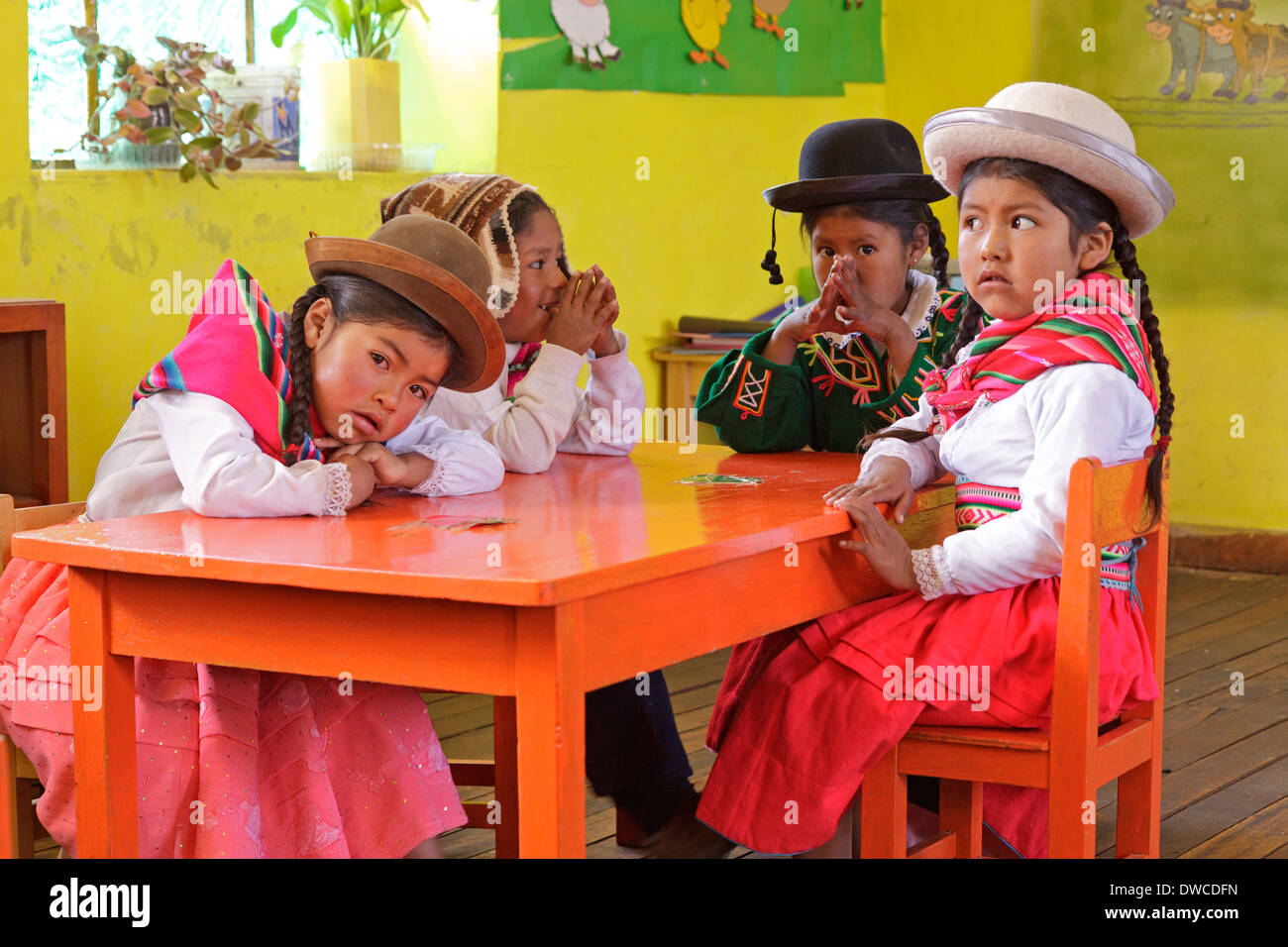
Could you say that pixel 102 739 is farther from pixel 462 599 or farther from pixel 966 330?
pixel 966 330

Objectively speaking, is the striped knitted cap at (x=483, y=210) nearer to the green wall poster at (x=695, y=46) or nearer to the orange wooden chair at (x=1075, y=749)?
the orange wooden chair at (x=1075, y=749)

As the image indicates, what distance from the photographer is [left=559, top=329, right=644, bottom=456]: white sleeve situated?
2410 mm

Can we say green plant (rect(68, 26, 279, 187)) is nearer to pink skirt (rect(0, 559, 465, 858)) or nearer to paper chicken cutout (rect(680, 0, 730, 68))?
paper chicken cutout (rect(680, 0, 730, 68))

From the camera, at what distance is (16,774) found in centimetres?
188

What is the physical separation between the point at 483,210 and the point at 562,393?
1.07 feet

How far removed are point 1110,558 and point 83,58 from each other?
260 centimetres

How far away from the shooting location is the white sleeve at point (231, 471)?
1.65 meters

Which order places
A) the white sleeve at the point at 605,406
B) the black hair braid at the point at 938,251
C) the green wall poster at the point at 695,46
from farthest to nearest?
the green wall poster at the point at 695,46 → the black hair braid at the point at 938,251 → the white sleeve at the point at 605,406

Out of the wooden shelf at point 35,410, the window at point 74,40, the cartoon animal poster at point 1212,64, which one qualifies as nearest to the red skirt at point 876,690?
the wooden shelf at point 35,410

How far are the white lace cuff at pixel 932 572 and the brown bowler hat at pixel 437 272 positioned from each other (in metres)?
0.59

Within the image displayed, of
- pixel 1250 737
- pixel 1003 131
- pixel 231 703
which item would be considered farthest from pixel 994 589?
pixel 1250 737

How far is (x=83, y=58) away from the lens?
11.2 feet

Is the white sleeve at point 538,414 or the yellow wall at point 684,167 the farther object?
the yellow wall at point 684,167

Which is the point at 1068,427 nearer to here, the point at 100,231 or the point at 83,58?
the point at 100,231
